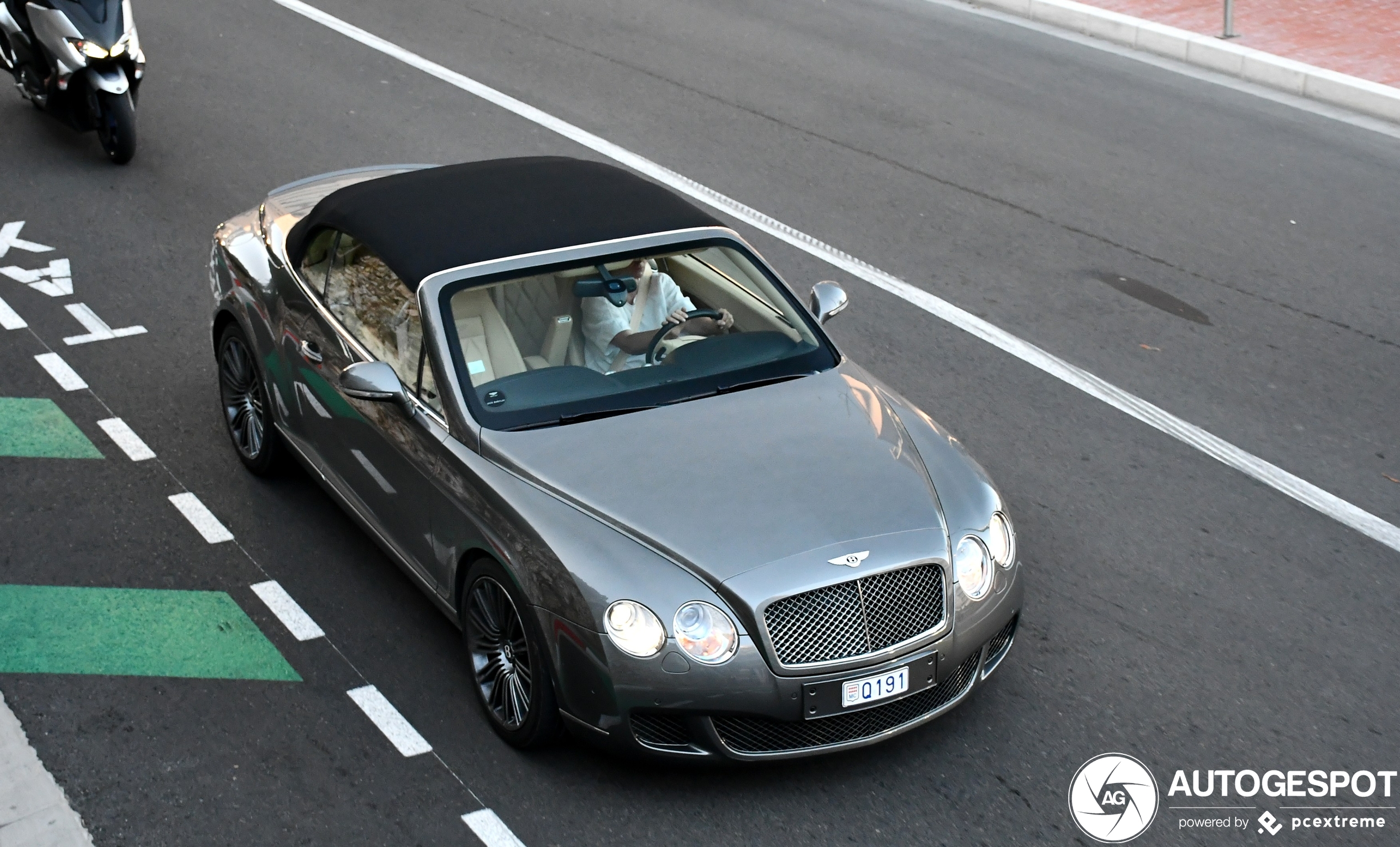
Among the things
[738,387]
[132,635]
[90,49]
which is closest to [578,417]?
[738,387]

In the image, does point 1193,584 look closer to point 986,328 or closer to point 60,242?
point 986,328

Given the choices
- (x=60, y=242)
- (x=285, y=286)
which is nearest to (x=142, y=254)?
(x=60, y=242)

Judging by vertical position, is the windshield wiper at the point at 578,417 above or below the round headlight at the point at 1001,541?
above

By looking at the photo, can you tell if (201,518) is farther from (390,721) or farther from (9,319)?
(9,319)

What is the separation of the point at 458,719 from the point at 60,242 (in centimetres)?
565

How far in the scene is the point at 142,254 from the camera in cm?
901

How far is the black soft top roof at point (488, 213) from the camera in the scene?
566cm

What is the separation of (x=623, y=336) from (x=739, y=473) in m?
1.01

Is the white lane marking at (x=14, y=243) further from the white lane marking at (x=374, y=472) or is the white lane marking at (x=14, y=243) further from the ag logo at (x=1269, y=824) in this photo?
the ag logo at (x=1269, y=824)

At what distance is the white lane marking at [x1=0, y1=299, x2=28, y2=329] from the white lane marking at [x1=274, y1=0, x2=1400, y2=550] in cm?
453

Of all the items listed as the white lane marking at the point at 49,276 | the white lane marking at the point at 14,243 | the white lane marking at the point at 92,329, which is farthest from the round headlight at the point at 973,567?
the white lane marking at the point at 14,243

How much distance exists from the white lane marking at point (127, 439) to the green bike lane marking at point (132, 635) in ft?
3.73

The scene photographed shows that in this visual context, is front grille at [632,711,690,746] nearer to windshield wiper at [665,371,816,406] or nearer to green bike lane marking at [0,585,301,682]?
windshield wiper at [665,371,816,406]

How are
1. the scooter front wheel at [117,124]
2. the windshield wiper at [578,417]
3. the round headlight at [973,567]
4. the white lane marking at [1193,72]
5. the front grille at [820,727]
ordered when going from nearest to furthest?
the front grille at [820,727]
the round headlight at [973,567]
the windshield wiper at [578,417]
the scooter front wheel at [117,124]
the white lane marking at [1193,72]
